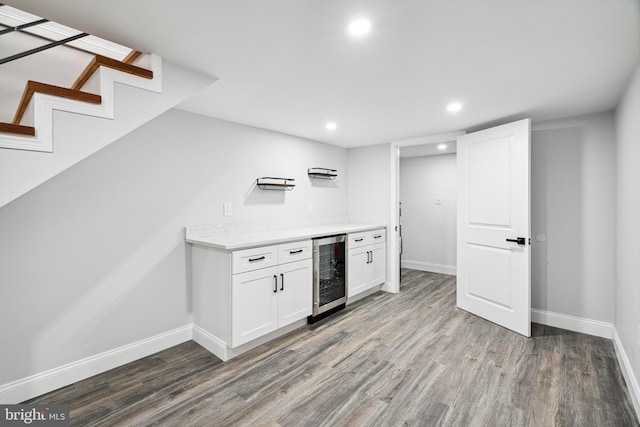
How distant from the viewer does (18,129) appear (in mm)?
1392

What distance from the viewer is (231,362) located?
2430mm

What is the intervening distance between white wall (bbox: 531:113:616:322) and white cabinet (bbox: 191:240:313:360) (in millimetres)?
2632

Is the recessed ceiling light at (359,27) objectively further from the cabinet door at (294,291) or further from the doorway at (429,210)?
the doorway at (429,210)

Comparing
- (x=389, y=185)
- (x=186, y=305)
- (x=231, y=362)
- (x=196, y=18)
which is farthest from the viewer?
(x=389, y=185)

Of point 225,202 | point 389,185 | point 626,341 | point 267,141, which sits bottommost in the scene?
point 626,341

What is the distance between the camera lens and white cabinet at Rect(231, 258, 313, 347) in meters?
2.43

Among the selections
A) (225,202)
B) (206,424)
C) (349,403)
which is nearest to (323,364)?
(349,403)

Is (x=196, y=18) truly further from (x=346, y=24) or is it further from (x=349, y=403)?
(x=349, y=403)

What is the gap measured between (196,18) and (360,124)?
2144mm

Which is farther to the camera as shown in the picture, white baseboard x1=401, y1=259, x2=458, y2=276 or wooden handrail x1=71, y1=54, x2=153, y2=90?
white baseboard x1=401, y1=259, x2=458, y2=276

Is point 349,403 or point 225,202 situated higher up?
point 225,202

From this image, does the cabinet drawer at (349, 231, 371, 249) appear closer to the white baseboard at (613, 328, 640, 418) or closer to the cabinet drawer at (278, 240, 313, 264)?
the cabinet drawer at (278, 240, 313, 264)

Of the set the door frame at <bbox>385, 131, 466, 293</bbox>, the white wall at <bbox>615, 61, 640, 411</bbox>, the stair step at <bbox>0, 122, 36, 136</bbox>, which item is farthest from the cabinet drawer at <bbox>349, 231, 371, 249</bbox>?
the stair step at <bbox>0, 122, 36, 136</bbox>

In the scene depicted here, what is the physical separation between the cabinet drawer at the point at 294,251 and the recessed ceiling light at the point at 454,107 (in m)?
1.87
